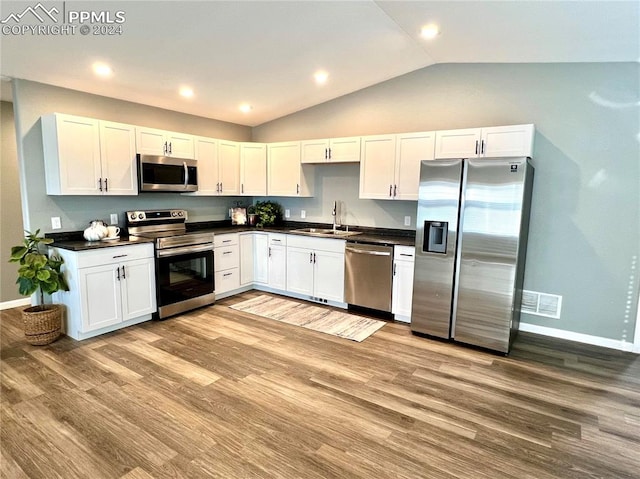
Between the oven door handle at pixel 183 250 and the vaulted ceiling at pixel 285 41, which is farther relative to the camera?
the oven door handle at pixel 183 250

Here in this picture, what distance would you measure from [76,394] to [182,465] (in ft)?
4.14

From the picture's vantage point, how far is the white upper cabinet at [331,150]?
4.70m

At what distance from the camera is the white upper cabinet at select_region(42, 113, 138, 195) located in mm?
3629

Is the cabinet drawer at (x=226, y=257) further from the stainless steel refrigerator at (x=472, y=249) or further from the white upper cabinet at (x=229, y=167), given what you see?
the stainless steel refrigerator at (x=472, y=249)

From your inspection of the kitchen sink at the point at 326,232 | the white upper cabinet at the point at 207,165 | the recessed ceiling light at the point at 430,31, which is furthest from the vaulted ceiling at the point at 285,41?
the kitchen sink at the point at 326,232

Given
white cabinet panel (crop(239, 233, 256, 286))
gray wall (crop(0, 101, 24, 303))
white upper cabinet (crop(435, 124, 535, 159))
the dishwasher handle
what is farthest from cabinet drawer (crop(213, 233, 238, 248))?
white upper cabinet (crop(435, 124, 535, 159))

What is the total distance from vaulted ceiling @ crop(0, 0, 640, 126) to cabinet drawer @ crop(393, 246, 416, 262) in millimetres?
2173

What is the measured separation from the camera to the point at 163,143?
448 centimetres

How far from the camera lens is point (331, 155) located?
490 centimetres

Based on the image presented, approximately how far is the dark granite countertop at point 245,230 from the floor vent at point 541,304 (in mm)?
1427

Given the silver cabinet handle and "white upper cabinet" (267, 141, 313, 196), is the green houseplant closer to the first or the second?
"white upper cabinet" (267, 141, 313, 196)

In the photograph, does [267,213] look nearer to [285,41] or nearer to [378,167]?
[378,167]

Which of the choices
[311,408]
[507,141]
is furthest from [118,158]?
[507,141]

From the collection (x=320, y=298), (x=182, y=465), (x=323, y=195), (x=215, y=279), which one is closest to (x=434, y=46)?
(x=323, y=195)
